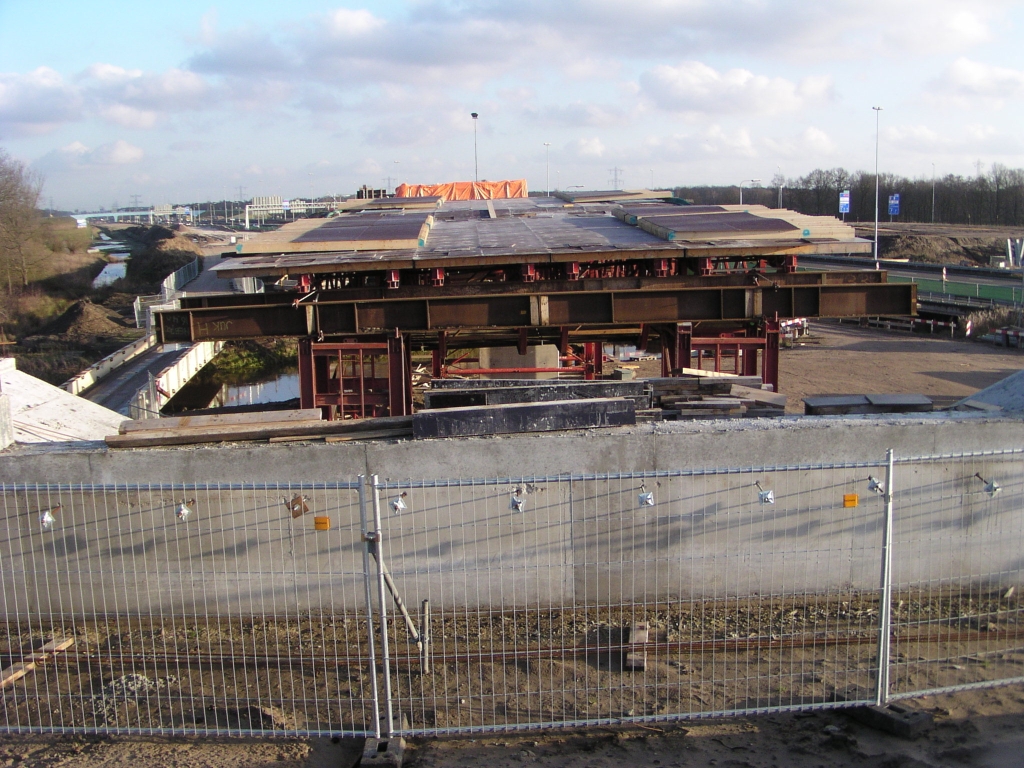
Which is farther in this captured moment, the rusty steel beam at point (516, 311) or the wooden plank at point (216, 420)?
the rusty steel beam at point (516, 311)

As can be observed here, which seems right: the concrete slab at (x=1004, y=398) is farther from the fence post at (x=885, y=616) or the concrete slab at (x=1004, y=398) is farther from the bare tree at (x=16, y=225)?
the bare tree at (x=16, y=225)

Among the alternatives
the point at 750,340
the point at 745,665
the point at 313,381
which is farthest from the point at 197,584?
the point at 750,340

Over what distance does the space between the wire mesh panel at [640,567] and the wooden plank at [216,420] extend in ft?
4.47

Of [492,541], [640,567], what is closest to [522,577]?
[492,541]

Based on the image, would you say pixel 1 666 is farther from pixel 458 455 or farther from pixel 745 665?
pixel 745 665

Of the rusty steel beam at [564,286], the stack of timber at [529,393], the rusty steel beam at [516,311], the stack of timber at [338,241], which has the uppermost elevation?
the stack of timber at [338,241]

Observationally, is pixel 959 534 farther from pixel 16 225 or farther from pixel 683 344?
pixel 16 225

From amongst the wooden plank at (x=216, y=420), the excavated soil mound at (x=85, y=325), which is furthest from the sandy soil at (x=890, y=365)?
the excavated soil mound at (x=85, y=325)

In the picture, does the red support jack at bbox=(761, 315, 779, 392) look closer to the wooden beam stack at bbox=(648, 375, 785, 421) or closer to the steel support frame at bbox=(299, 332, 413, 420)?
the wooden beam stack at bbox=(648, 375, 785, 421)

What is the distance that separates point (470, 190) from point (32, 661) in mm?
32365

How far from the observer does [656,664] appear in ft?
19.3

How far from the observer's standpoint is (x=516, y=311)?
1216 cm

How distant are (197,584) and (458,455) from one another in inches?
95.2

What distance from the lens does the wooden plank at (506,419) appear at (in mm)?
6777
